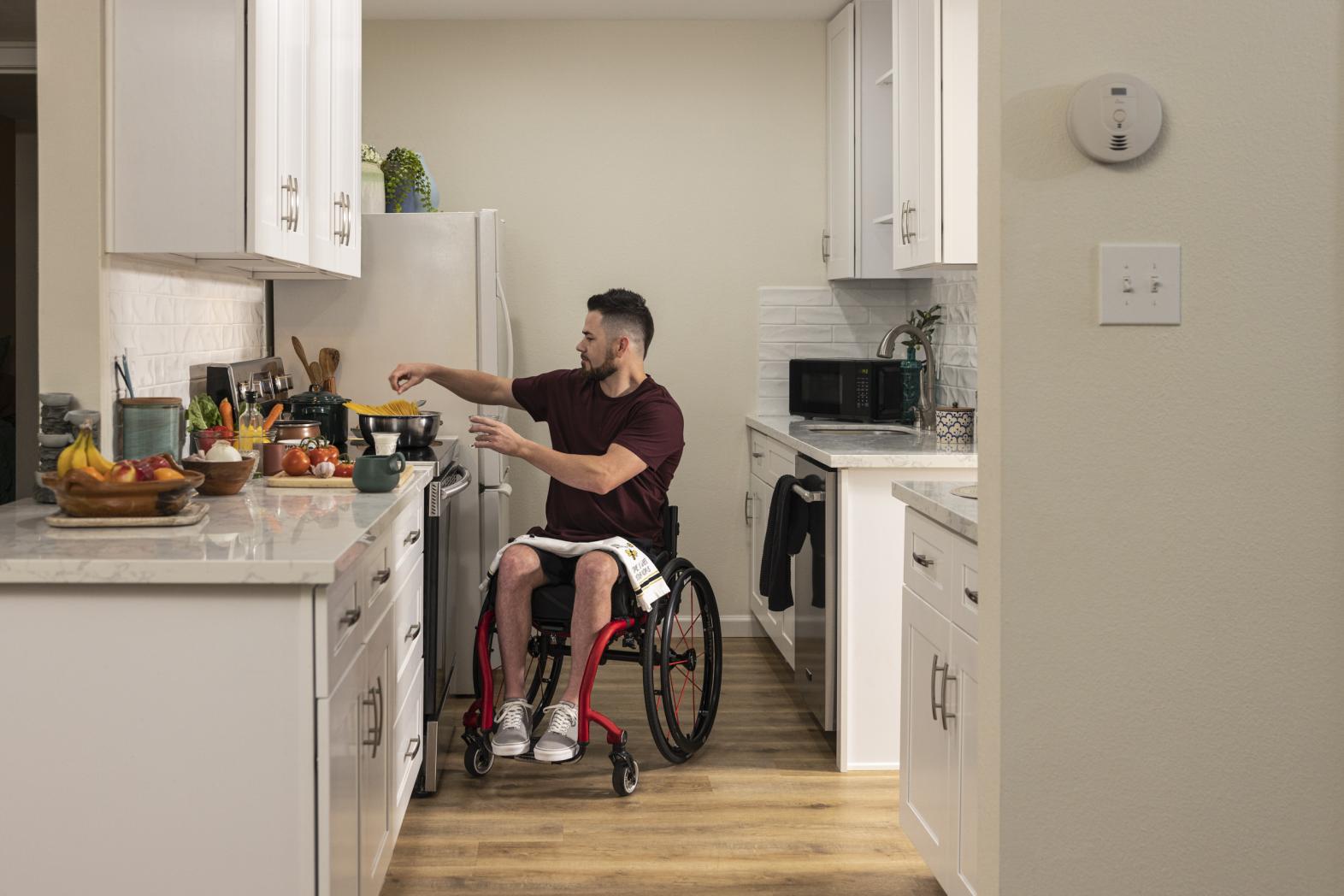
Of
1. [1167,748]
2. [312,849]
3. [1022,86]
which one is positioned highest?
[1022,86]

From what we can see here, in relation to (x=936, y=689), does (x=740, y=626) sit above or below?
below

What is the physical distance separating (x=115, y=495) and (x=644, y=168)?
3304mm

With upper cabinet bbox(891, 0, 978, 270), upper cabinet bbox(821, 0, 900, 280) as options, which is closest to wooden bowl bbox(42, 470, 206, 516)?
upper cabinet bbox(891, 0, 978, 270)

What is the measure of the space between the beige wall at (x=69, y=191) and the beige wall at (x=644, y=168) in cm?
255

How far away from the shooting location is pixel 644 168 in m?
5.10

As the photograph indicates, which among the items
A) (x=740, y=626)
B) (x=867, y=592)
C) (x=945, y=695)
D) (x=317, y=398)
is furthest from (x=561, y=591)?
(x=740, y=626)

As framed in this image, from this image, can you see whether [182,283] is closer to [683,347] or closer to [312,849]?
[312,849]

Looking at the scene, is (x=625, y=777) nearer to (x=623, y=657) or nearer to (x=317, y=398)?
(x=623, y=657)

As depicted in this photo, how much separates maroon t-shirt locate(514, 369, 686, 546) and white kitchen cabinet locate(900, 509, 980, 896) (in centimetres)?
95

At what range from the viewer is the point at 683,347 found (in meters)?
5.15

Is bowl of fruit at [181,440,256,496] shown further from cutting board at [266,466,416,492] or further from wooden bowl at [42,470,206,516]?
wooden bowl at [42,470,206,516]

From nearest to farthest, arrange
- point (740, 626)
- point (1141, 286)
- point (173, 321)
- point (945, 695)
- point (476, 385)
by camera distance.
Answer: point (1141, 286)
point (945, 695)
point (173, 321)
point (476, 385)
point (740, 626)

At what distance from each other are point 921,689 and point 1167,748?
0.88 meters

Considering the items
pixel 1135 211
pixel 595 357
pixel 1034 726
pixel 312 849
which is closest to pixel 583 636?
pixel 595 357
